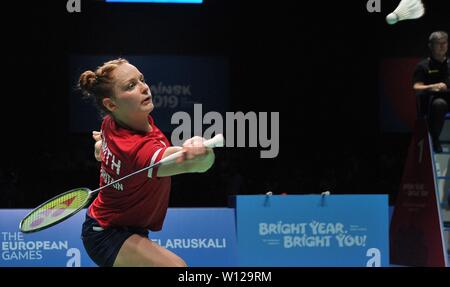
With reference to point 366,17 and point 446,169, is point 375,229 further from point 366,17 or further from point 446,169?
point 366,17

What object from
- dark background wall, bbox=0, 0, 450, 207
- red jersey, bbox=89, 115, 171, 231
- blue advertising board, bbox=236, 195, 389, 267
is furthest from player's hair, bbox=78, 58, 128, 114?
dark background wall, bbox=0, 0, 450, 207

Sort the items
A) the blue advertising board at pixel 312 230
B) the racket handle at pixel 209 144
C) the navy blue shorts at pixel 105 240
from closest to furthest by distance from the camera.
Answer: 1. the racket handle at pixel 209 144
2. the navy blue shorts at pixel 105 240
3. the blue advertising board at pixel 312 230

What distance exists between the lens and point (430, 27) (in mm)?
12992

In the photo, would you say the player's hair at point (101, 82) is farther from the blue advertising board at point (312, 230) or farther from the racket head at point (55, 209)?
the blue advertising board at point (312, 230)

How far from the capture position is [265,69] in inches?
514

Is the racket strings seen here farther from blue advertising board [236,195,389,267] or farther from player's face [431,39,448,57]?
player's face [431,39,448,57]

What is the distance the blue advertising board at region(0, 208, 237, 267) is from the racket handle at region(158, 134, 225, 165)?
4031 mm

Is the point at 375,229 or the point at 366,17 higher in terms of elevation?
the point at 366,17

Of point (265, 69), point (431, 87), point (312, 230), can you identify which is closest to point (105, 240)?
point (312, 230)

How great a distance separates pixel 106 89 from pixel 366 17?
854 cm

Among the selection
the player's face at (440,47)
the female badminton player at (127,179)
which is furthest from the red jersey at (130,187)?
the player's face at (440,47)

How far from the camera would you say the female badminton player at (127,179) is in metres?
4.55

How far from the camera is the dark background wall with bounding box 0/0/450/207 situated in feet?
40.3
